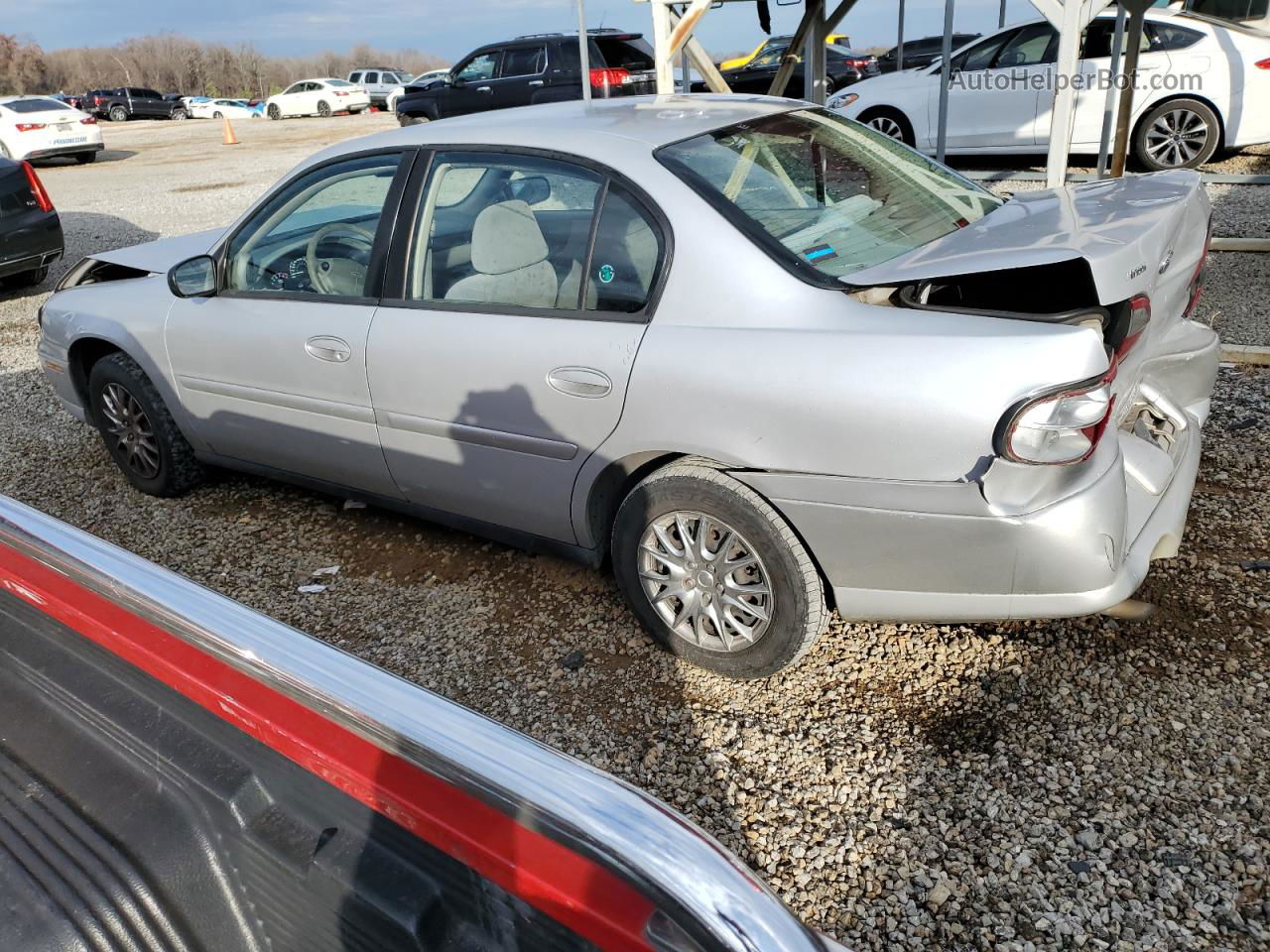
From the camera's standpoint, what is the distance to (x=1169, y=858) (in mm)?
2199

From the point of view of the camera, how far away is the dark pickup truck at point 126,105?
41.7m

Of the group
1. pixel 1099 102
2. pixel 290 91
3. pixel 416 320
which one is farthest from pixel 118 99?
pixel 416 320

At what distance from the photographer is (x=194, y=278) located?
385 centimetres

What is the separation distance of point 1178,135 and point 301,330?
9616 millimetres

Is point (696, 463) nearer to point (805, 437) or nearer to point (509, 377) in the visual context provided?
point (805, 437)

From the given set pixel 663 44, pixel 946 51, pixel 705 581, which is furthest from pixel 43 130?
pixel 705 581

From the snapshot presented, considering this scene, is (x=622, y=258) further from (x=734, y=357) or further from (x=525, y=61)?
(x=525, y=61)

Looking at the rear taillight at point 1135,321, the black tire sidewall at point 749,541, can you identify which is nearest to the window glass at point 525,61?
the black tire sidewall at point 749,541

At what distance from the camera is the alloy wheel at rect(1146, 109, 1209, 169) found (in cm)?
970

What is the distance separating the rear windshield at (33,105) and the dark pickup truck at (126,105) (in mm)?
24071

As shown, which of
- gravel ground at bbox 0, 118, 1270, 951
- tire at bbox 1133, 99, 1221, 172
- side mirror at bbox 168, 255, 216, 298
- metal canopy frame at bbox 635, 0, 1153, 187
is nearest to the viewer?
gravel ground at bbox 0, 118, 1270, 951

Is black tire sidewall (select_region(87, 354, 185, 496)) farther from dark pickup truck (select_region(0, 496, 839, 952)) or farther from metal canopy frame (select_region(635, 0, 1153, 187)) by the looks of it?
metal canopy frame (select_region(635, 0, 1153, 187))

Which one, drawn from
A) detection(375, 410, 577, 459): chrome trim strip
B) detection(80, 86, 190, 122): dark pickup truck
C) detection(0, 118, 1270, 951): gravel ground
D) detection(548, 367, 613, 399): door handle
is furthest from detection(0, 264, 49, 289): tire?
detection(80, 86, 190, 122): dark pickup truck

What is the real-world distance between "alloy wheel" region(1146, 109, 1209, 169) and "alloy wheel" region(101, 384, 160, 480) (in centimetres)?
963
